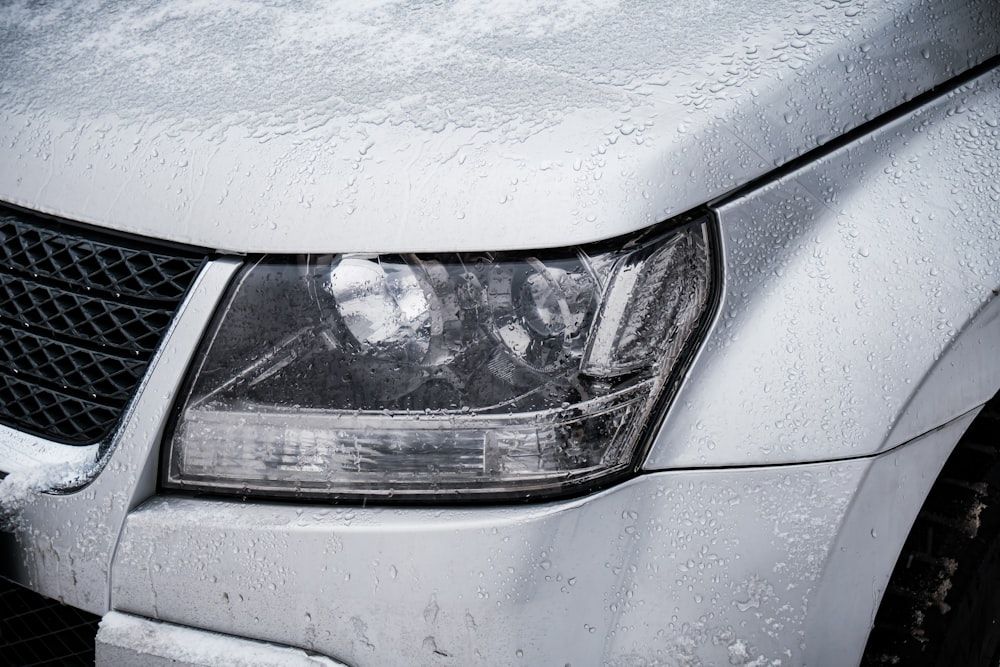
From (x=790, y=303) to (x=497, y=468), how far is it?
0.44 metres

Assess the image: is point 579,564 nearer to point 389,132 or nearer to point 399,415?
point 399,415

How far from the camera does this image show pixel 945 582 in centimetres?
132

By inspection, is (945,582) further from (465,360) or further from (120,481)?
(120,481)

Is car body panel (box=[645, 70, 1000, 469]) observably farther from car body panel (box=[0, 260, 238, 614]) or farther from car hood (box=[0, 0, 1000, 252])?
car body panel (box=[0, 260, 238, 614])

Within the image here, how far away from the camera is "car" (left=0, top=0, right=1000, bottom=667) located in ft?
3.71

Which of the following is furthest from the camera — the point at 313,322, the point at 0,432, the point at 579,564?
the point at 0,432

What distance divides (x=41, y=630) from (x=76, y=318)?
21.0 inches

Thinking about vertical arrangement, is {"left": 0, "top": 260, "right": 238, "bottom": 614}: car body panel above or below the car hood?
below

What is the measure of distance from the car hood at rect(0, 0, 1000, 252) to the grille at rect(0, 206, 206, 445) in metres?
0.05

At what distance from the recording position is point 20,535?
4.26 ft

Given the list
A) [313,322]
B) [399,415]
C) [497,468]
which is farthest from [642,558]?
[313,322]

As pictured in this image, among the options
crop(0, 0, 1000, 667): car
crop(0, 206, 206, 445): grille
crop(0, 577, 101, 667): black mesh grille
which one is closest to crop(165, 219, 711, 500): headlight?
crop(0, 0, 1000, 667): car

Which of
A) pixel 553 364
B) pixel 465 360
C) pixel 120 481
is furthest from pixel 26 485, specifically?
pixel 553 364

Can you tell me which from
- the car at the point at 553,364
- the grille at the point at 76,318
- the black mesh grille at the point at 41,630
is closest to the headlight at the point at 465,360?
the car at the point at 553,364
